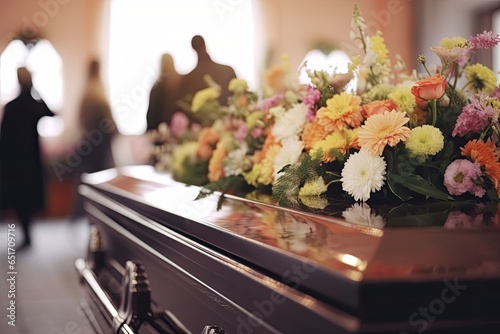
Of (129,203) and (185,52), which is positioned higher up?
(185,52)

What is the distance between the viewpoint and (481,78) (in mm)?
1604

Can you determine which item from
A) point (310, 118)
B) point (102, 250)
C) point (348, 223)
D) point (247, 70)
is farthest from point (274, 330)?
point (247, 70)

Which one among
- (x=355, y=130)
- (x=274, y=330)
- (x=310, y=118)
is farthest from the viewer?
(x=310, y=118)

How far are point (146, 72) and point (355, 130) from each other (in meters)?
7.79

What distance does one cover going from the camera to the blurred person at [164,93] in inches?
231

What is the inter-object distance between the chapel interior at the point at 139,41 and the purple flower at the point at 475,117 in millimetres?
4677

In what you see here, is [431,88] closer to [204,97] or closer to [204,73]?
[204,97]

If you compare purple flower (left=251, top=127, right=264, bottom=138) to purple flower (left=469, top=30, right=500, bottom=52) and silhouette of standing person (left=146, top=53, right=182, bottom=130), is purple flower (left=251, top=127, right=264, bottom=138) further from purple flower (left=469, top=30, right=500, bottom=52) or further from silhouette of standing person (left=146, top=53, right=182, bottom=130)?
silhouette of standing person (left=146, top=53, right=182, bottom=130)

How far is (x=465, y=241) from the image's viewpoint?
2.42 feet

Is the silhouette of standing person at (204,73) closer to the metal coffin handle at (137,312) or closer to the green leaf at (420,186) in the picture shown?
the metal coffin handle at (137,312)

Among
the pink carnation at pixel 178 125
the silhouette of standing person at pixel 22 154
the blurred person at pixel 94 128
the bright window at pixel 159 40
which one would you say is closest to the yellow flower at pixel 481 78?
the pink carnation at pixel 178 125

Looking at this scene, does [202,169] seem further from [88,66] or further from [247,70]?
[88,66]

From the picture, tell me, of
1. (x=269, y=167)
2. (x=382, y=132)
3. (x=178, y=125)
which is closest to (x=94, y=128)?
(x=178, y=125)

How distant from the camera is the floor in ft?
7.84
